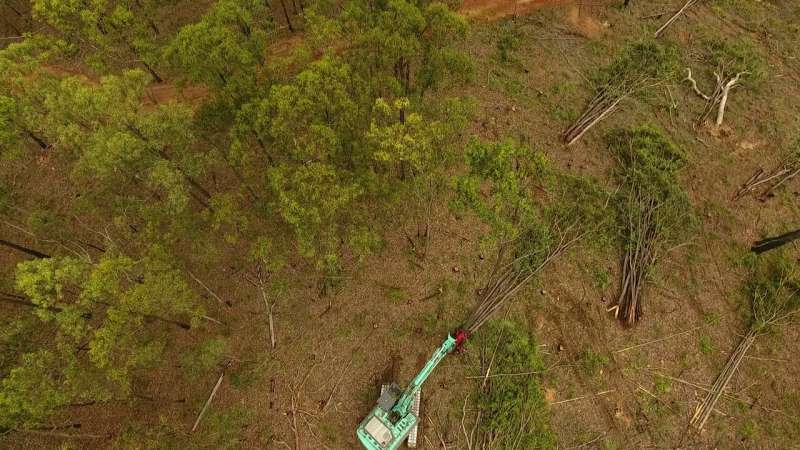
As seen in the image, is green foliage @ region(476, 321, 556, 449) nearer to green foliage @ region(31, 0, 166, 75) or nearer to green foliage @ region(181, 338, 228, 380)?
green foliage @ region(181, 338, 228, 380)

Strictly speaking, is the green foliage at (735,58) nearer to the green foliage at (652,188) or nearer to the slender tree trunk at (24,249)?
the green foliage at (652,188)

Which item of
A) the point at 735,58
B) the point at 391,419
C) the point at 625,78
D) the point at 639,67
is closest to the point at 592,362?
the point at 391,419

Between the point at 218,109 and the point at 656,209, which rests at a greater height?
the point at 218,109

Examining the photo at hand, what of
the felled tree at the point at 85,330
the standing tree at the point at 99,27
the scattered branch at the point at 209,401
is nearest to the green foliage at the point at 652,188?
the scattered branch at the point at 209,401

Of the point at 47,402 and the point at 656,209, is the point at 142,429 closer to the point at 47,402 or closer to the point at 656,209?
the point at 47,402

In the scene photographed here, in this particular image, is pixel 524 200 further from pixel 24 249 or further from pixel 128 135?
pixel 24 249

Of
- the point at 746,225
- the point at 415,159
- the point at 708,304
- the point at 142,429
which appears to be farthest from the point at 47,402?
the point at 746,225
